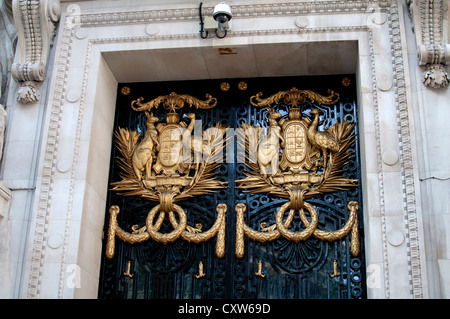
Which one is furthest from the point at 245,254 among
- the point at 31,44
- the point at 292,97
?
the point at 31,44

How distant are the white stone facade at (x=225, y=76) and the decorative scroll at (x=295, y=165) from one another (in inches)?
20.3

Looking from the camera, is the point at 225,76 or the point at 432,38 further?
the point at 225,76

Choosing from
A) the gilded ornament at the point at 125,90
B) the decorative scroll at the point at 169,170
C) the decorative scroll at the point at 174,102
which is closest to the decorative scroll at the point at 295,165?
the decorative scroll at the point at 169,170

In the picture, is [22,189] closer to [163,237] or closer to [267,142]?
[163,237]

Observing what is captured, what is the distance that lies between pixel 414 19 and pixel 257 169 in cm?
312

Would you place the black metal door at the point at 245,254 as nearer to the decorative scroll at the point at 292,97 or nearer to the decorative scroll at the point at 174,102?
the decorative scroll at the point at 292,97

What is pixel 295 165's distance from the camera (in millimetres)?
10750

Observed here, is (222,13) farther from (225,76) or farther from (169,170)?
(169,170)

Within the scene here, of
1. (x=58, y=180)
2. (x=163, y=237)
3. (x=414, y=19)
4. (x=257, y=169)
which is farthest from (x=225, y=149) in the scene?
(x=414, y=19)

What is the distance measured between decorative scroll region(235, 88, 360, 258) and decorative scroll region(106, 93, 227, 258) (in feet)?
1.46

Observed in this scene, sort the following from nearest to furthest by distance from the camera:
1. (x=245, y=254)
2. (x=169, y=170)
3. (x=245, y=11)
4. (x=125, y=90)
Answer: (x=245, y=254) → (x=245, y=11) → (x=169, y=170) → (x=125, y=90)

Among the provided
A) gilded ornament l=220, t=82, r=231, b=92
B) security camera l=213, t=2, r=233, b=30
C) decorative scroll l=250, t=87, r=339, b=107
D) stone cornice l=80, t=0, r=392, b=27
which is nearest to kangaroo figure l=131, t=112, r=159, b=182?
gilded ornament l=220, t=82, r=231, b=92

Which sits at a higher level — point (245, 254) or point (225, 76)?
point (225, 76)

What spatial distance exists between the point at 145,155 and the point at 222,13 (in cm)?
250
